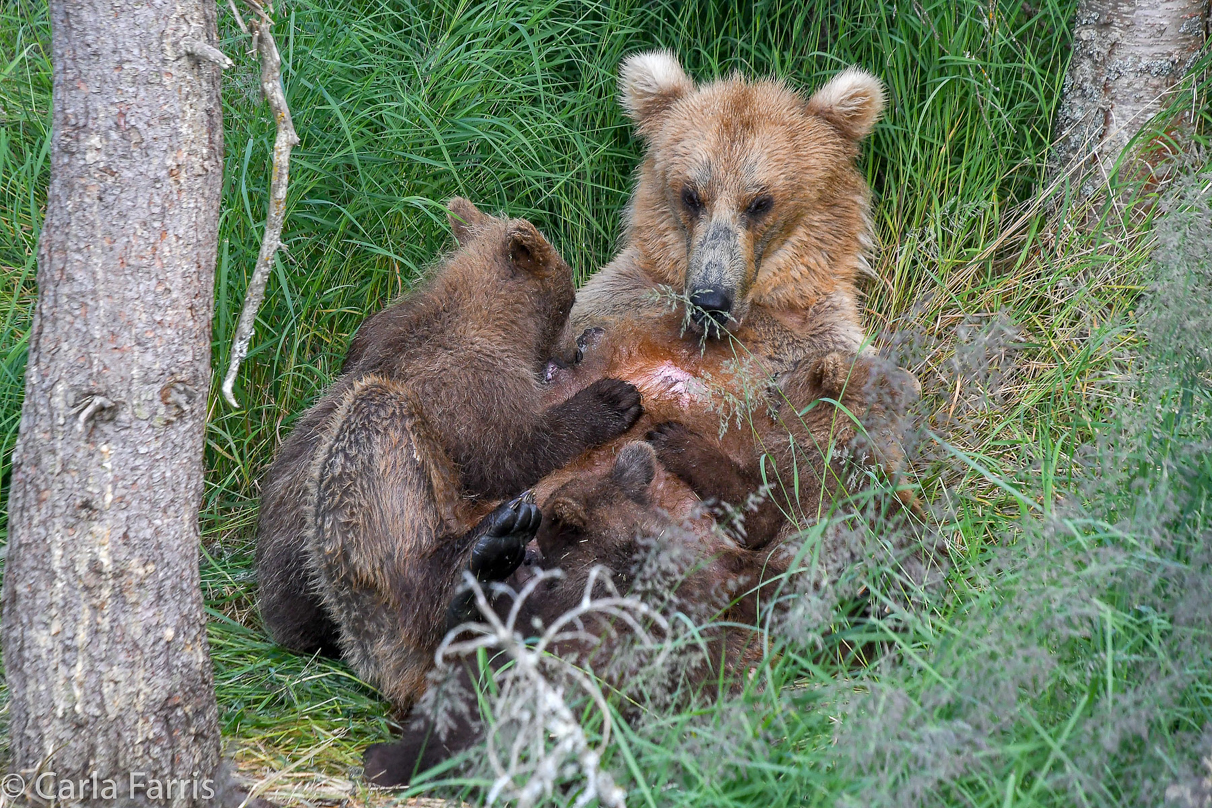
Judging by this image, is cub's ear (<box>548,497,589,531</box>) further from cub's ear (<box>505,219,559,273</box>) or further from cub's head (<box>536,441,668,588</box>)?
cub's ear (<box>505,219,559,273</box>)

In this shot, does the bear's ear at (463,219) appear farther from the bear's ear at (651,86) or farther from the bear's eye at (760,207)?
the bear's eye at (760,207)

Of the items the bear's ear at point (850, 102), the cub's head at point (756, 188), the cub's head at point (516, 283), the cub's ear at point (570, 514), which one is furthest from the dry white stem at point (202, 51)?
the bear's ear at point (850, 102)

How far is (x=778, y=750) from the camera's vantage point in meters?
2.31

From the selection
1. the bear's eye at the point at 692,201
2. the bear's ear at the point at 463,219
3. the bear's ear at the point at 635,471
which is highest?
the bear's eye at the point at 692,201

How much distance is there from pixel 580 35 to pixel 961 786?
4151mm

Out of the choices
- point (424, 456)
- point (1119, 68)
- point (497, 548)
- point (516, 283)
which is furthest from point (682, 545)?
point (1119, 68)

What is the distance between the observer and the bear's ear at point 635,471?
3.27 metres

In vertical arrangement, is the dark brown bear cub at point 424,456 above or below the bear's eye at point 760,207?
below

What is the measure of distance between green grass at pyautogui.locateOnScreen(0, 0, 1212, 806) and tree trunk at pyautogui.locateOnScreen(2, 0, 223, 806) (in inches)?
23.3

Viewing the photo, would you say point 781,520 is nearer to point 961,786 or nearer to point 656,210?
point 961,786

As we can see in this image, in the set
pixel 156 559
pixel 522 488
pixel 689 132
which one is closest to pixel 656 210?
pixel 689 132

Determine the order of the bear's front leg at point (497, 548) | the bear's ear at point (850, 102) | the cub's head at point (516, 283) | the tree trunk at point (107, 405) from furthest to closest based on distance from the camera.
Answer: the bear's ear at point (850, 102) → the cub's head at point (516, 283) → the bear's front leg at point (497, 548) → the tree trunk at point (107, 405)

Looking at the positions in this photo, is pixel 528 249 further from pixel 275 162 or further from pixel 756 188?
pixel 275 162

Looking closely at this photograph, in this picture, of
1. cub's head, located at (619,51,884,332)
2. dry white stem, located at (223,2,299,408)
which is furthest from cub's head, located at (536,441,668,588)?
dry white stem, located at (223,2,299,408)
